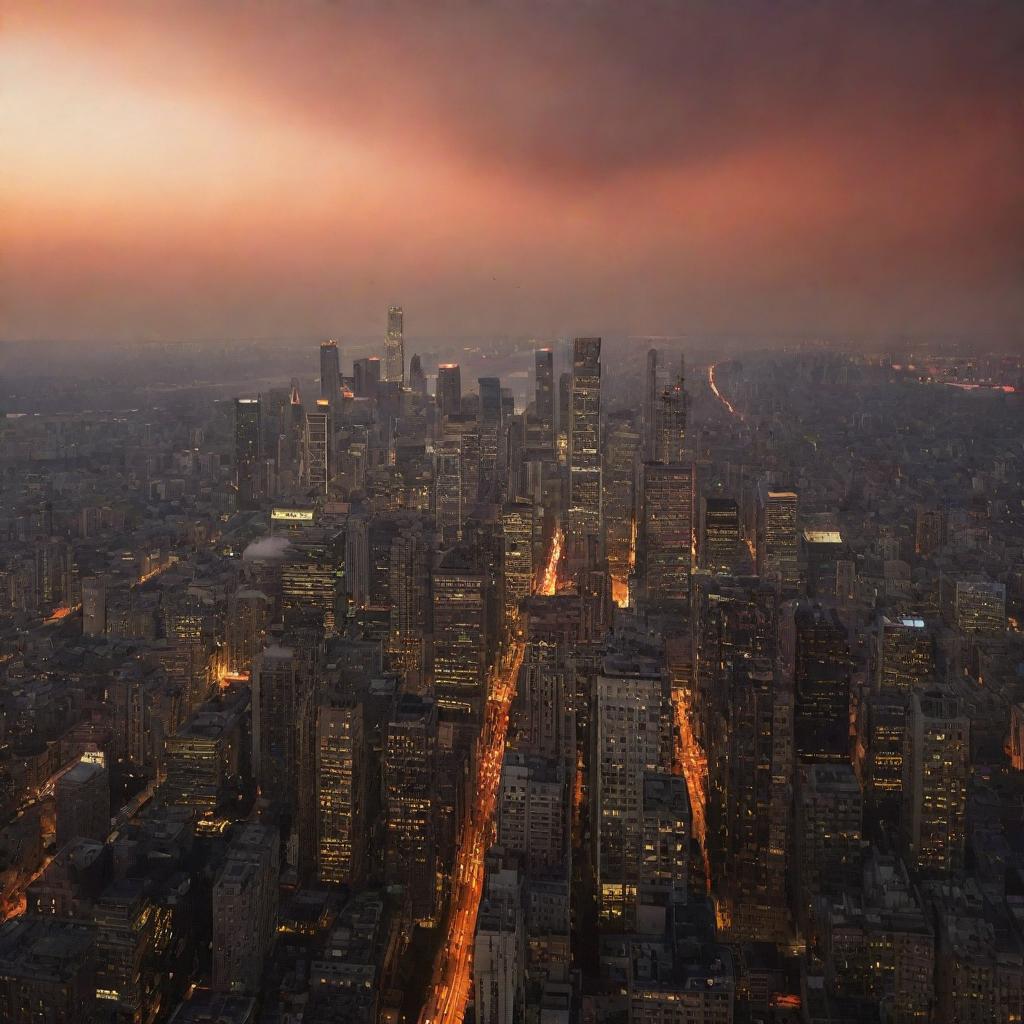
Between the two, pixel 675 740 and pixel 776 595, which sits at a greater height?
pixel 776 595

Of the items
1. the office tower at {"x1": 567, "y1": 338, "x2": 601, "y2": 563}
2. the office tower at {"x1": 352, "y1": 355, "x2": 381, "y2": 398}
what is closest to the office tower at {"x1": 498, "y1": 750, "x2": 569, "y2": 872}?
the office tower at {"x1": 352, "y1": 355, "x2": 381, "y2": 398}

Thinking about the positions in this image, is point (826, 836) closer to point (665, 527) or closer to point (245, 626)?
point (245, 626)

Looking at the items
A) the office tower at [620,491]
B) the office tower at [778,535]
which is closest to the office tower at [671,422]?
the office tower at [620,491]

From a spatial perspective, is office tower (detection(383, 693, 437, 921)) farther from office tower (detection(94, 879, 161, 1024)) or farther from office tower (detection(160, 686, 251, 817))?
office tower (detection(94, 879, 161, 1024))

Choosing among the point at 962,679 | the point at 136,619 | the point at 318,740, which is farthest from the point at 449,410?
the point at 962,679

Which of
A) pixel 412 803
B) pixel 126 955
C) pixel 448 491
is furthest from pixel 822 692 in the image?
pixel 448 491

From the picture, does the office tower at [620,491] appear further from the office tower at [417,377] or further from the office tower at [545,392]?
the office tower at [417,377]

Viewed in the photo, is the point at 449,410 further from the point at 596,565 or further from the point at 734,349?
the point at 734,349
